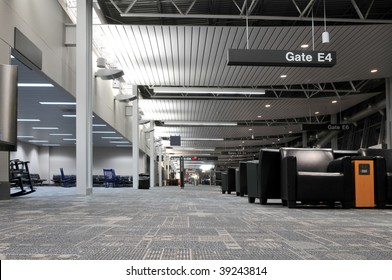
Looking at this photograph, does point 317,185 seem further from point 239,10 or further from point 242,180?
point 239,10

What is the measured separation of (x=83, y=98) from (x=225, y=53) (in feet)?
16.9

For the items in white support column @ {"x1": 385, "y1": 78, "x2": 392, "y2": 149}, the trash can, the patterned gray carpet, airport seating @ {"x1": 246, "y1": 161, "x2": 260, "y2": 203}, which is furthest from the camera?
white support column @ {"x1": 385, "y1": 78, "x2": 392, "y2": 149}

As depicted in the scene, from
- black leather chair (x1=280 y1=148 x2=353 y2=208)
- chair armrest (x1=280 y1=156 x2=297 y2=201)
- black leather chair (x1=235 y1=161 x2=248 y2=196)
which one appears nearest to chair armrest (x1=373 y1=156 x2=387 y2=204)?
black leather chair (x1=280 y1=148 x2=353 y2=208)

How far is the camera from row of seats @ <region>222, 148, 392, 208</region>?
19.3ft

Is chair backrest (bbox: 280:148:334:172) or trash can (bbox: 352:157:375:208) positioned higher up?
chair backrest (bbox: 280:148:334:172)

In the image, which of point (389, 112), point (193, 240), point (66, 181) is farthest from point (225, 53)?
point (66, 181)

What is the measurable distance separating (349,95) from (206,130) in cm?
1387

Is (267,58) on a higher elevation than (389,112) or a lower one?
higher

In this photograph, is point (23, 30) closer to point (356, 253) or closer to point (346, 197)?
point (346, 197)

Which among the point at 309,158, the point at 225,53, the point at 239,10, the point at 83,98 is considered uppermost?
the point at 239,10

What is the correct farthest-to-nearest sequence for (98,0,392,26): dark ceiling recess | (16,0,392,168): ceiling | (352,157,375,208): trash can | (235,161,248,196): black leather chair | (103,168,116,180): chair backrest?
(103,168,116,180): chair backrest
(16,0,392,168): ceiling
(98,0,392,26): dark ceiling recess
(235,161,248,196): black leather chair
(352,157,375,208): trash can

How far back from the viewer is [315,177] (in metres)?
5.88

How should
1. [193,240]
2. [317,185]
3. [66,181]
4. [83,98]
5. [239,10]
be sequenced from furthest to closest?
[66,181], [239,10], [83,98], [317,185], [193,240]

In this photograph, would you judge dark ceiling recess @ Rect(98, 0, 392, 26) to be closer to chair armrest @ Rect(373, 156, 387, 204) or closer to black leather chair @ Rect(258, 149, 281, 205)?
black leather chair @ Rect(258, 149, 281, 205)
